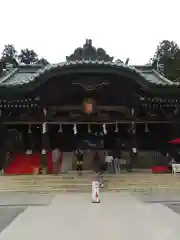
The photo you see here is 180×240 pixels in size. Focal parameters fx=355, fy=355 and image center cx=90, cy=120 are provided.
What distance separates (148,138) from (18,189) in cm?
924

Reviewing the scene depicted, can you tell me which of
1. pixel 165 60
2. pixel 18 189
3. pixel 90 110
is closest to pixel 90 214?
pixel 18 189

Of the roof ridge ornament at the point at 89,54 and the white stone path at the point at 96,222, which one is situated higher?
the roof ridge ornament at the point at 89,54

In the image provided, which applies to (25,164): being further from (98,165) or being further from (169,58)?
(169,58)

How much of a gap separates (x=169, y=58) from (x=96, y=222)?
1996 inches

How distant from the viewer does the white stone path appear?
272 inches

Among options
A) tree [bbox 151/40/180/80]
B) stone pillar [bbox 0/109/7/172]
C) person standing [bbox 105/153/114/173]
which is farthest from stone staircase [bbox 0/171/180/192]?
tree [bbox 151/40/180/80]

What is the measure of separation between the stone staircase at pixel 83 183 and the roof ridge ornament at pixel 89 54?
8040 mm

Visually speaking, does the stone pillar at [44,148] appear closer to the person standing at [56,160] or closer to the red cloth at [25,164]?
the red cloth at [25,164]

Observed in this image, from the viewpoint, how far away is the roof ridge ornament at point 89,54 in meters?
22.3

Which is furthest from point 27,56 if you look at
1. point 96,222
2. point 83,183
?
point 96,222

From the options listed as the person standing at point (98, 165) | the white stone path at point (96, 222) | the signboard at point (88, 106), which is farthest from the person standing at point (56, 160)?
the white stone path at point (96, 222)

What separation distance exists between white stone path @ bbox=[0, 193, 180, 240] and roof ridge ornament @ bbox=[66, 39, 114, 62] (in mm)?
12470

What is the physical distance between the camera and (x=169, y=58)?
2201 inches

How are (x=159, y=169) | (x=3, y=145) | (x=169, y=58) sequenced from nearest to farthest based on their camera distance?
(x=159, y=169)
(x=3, y=145)
(x=169, y=58)
